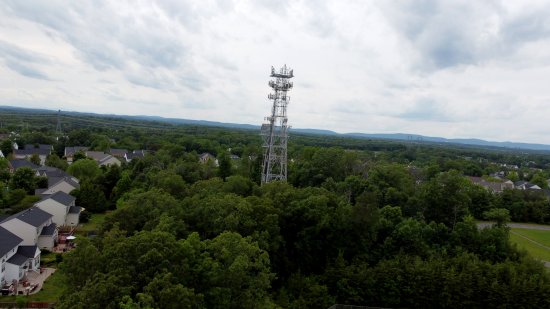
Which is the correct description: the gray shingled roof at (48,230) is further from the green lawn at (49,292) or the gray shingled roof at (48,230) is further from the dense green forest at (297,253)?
the dense green forest at (297,253)

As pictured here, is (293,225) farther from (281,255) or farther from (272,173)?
(272,173)

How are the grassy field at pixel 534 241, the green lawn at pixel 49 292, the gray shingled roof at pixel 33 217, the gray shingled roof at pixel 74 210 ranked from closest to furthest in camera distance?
the green lawn at pixel 49 292 < the gray shingled roof at pixel 33 217 < the grassy field at pixel 534 241 < the gray shingled roof at pixel 74 210

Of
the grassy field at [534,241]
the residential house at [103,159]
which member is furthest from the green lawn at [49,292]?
the residential house at [103,159]

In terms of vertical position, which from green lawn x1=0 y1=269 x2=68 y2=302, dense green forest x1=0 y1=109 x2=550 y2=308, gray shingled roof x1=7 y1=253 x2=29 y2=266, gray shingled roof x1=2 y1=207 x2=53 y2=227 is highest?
dense green forest x1=0 y1=109 x2=550 y2=308

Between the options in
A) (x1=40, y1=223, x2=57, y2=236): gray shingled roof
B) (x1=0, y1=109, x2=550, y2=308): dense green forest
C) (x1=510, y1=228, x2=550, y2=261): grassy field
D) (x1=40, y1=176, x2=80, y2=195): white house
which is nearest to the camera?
(x1=0, y1=109, x2=550, y2=308): dense green forest

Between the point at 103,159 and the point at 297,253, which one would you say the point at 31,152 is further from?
the point at 297,253

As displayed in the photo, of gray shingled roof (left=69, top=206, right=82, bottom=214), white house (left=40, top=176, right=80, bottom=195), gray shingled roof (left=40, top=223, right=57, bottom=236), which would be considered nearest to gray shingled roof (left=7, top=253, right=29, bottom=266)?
gray shingled roof (left=40, top=223, right=57, bottom=236)

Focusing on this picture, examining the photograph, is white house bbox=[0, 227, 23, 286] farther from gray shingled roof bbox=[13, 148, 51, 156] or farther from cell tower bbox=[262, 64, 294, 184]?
gray shingled roof bbox=[13, 148, 51, 156]
